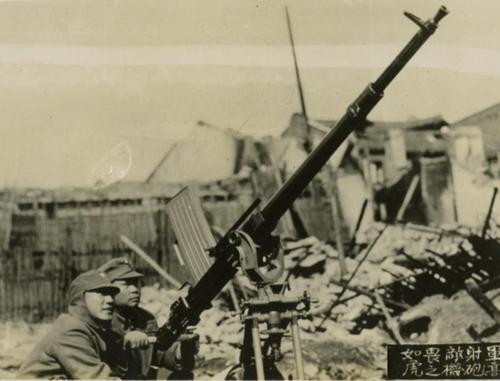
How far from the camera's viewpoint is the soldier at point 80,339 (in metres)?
5.38

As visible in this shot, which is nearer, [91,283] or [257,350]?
[257,350]

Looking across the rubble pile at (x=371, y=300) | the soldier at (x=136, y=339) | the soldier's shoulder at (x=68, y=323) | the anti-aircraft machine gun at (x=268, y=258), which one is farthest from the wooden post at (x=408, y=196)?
the soldier's shoulder at (x=68, y=323)

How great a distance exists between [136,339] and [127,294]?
399mm

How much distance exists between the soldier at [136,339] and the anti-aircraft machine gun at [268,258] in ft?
0.99

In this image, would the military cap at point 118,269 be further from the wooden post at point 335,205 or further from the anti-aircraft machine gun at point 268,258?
the wooden post at point 335,205

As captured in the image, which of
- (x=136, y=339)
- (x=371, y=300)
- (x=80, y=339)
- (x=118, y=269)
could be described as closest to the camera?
(x=80, y=339)

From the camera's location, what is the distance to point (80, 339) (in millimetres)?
5441

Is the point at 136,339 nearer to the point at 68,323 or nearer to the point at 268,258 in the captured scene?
the point at 68,323

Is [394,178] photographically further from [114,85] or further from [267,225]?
[114,85]

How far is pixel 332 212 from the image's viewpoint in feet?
19.4

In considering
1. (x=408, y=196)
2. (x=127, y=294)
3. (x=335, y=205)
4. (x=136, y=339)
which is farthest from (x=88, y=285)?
(x=408, y=196)

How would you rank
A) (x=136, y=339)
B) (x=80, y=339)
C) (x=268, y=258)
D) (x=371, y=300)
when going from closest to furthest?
(x=268, y=258), (x=80, y=339), (x=136, y=339), (x=371, y=300)

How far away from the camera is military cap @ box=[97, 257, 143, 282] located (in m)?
5.66

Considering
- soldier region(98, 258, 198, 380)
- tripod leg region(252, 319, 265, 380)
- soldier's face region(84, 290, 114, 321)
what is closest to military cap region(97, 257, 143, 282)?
soldier region(98, 258, 198, 380)
